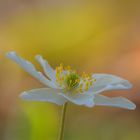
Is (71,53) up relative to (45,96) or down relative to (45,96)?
up

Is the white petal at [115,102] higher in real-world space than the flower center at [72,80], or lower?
lower

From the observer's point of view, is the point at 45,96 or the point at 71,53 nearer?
the point at 45,96

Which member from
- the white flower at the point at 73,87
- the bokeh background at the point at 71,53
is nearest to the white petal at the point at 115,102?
the white flower at the point at 73,87

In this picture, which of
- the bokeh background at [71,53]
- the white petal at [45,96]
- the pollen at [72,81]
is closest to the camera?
the white petal at [45,96]

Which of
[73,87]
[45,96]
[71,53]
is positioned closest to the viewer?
[45,96]

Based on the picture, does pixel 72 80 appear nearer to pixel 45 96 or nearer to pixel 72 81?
pixel 72 81

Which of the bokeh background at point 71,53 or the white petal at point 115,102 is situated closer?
the white petal at point 115,102

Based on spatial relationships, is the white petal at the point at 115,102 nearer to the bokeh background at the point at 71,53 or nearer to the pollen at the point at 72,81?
the pollen at the point at 72,81

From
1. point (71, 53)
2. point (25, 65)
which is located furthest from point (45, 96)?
point (71, 53)

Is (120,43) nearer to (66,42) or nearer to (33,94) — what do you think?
(66,42)
